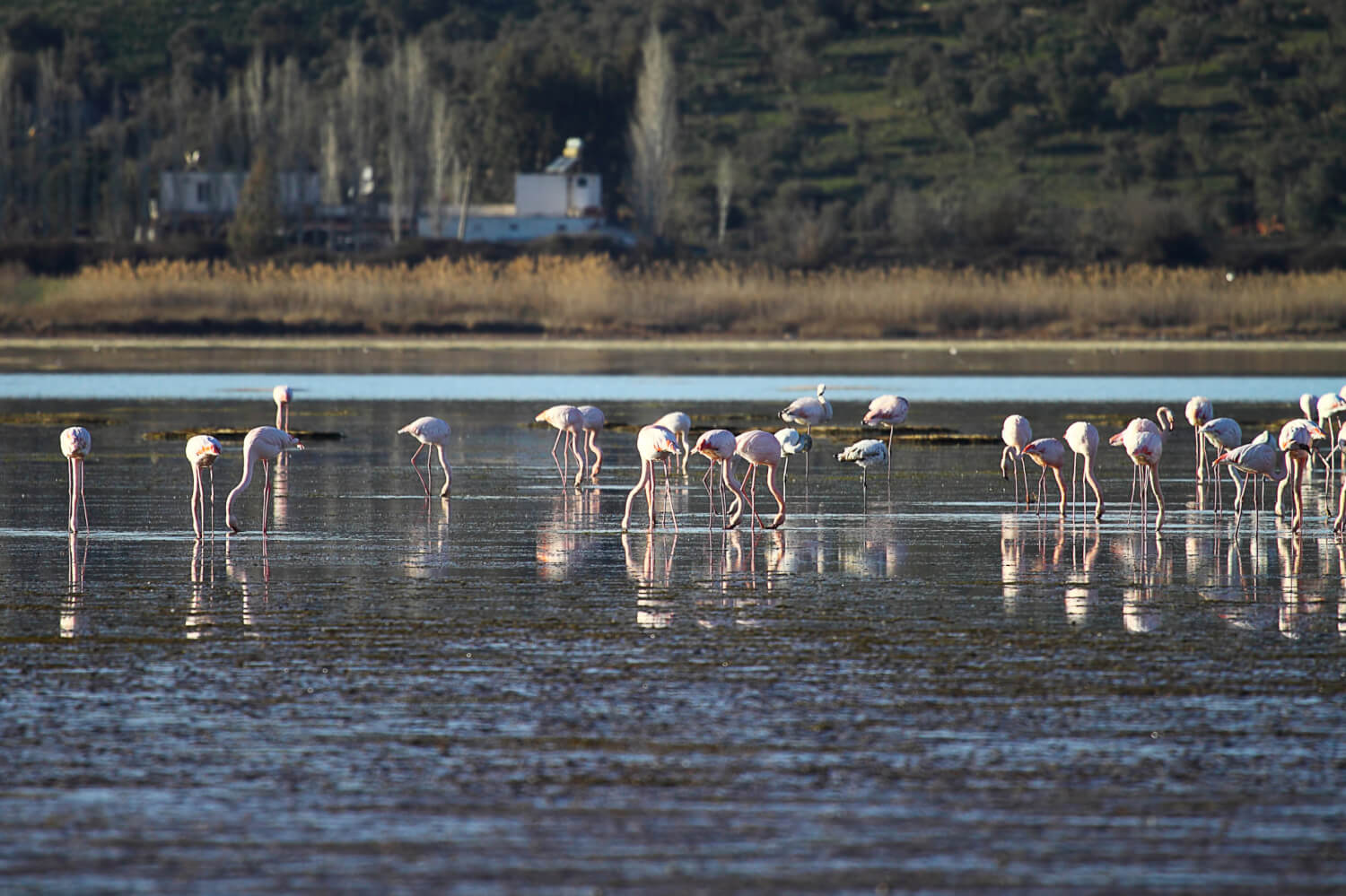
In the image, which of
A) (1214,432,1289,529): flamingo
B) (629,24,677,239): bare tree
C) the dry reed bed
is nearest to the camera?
(1214,432,1289,529): flamingo

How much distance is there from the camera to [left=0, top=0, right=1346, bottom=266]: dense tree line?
86500mm

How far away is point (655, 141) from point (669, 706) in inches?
2945

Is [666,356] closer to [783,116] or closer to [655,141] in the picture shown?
[655,141]

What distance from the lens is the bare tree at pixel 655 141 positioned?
3182 inches

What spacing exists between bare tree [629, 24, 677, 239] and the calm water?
6637cm

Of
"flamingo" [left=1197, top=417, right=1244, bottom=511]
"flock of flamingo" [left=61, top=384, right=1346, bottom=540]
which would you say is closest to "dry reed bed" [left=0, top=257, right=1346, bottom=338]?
"flock of flamingo" [left=61, top=384, right=1346, bottom=540]

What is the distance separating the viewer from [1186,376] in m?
38.8

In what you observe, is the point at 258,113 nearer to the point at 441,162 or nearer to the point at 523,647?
the point at 441,162

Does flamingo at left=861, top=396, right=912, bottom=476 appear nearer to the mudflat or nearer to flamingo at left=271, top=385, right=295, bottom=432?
flamingo at left=271, top=385, right=295, bottom=432

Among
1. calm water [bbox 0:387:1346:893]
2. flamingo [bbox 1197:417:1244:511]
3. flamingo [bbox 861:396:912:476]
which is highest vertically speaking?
flamingo [bbox 861:396:912:476]

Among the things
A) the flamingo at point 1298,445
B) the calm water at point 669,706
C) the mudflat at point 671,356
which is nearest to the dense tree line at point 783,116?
the mudflat at point 671,356

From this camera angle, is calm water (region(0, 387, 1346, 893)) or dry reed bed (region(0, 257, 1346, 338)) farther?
dry reed bed (region(0, 257, 1346, 338))

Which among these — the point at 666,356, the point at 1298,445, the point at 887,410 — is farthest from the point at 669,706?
the point at 666,356

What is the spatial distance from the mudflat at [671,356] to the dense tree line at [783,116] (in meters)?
23.1
